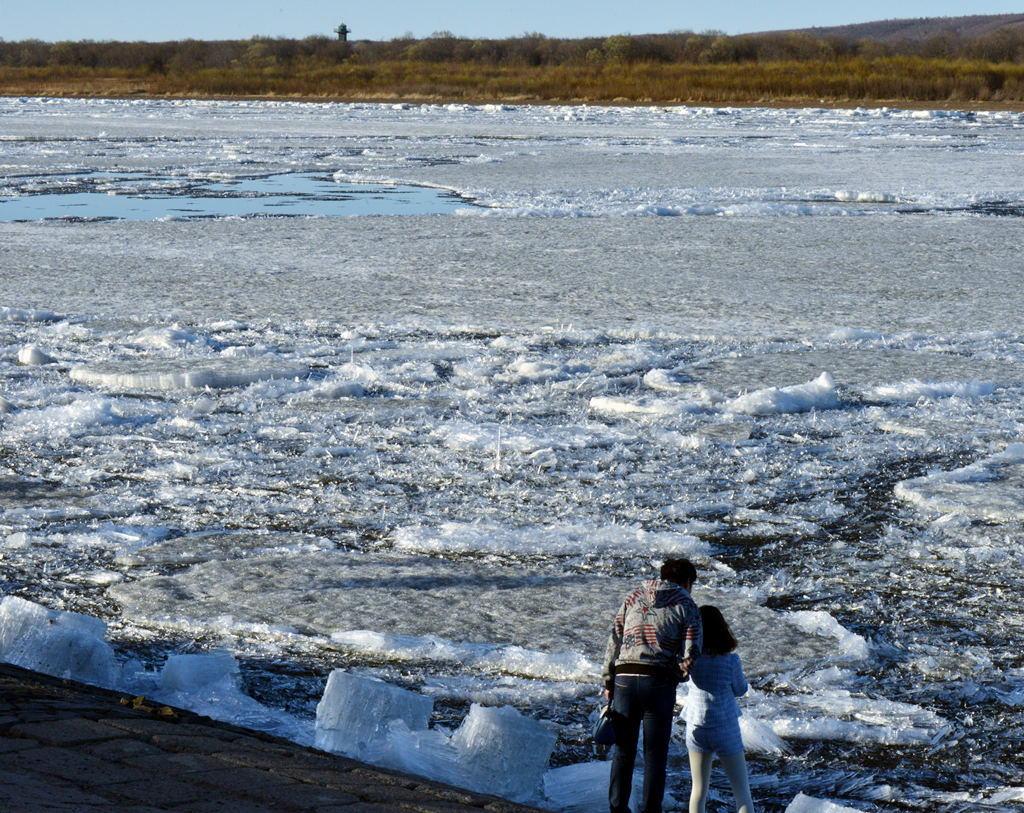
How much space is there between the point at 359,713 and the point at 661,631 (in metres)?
0.90

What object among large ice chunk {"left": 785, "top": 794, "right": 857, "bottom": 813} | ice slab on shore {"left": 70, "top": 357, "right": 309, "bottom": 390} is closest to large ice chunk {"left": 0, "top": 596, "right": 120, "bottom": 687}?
large ice chunk {"left": 785, "top": 794, "right": 857, "bottom": 813}

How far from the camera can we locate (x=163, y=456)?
6652mm

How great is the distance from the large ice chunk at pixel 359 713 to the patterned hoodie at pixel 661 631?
0.63 m

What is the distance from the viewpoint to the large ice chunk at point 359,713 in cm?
363

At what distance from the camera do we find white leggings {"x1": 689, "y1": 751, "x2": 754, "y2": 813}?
3299mm

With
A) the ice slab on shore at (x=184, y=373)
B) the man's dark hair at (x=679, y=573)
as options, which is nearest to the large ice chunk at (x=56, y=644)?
the man's dark hair at (x=679, y=573)

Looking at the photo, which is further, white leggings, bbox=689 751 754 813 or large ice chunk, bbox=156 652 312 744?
large ice chunk, bbox=156 652 312 744

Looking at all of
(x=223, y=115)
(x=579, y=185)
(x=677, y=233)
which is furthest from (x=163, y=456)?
(x=223, y=115)

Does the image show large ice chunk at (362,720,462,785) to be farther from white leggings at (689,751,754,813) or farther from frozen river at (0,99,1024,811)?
white leggings at (689,751,754,813)

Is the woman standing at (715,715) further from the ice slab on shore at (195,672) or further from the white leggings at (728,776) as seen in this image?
the ice slab on shore at (195,672)

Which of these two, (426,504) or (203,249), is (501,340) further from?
(203,249)

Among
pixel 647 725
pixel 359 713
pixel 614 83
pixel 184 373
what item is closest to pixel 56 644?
pixel 359 713

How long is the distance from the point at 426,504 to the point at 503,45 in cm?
9030

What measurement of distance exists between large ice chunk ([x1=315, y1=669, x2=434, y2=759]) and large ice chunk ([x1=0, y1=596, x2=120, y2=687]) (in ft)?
2.66
